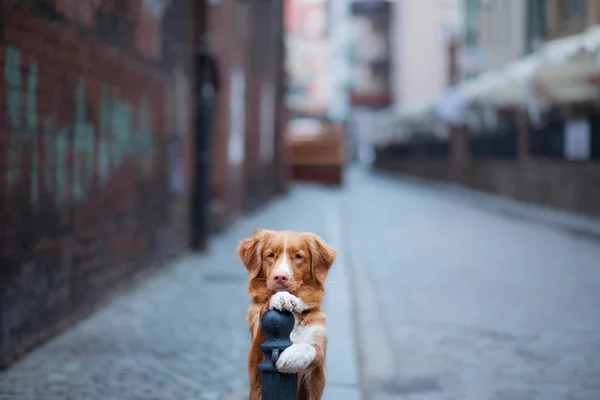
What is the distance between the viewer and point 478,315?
7508 millimetres

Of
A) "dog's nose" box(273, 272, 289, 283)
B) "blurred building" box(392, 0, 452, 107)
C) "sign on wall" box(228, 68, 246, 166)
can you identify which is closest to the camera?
"dog's nose" box(273, 272, 289, 283)

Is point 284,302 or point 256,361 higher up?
point 284,302

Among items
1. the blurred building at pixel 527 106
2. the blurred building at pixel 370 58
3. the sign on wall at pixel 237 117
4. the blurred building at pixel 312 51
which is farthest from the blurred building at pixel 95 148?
the blurred building at pixel 370 58

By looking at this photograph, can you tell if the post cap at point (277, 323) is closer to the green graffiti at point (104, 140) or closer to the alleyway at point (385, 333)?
the alleyway at point (385, 333)

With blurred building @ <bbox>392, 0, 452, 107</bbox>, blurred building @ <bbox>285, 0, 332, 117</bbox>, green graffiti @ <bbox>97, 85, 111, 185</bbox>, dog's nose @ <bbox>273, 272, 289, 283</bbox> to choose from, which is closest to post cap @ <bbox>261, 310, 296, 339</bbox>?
dog's nose @ <bbox>273, 272, 289, 283</bbox>

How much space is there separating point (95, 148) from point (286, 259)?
14.7 feet

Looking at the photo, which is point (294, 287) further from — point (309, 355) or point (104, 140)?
point (104, 140)

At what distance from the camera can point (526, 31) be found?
24047 mm

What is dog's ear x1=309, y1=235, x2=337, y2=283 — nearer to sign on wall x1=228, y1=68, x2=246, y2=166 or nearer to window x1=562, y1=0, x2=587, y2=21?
sign on wall x1=228, y1=68, x2=246, y2=166

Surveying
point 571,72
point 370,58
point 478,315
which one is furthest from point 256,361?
point 370,58

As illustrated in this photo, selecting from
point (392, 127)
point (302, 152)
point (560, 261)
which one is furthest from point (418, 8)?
point (560, 261)

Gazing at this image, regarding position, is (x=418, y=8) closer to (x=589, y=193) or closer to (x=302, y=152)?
(x=302, y=152)

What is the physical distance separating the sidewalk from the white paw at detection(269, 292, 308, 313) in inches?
25.6

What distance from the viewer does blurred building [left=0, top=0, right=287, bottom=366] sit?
18.0 feet
